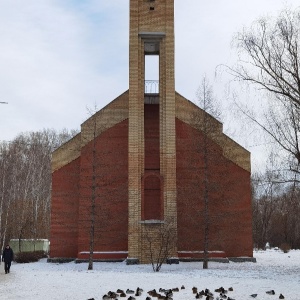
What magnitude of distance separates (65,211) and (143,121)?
7406 millimetres

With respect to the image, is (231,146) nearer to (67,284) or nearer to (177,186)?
(177,186)

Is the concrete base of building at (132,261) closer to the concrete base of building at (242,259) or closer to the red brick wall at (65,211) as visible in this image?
the red brick wall at (65,211)

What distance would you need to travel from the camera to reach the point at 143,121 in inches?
1039

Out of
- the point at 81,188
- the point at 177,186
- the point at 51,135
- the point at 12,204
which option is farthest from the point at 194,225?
the point at 51,135

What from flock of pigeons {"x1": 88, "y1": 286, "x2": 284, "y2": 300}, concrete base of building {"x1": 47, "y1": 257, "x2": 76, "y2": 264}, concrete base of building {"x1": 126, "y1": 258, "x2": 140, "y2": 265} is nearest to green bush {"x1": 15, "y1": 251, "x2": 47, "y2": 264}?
concrete base of building {"x1": 47, "y1": 257, "x2": 76, "y2": 264}

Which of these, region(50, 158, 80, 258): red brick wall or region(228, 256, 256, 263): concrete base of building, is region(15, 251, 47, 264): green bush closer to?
region(50, 158, 80, 258): red brick wall

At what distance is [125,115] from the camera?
93.1 feet

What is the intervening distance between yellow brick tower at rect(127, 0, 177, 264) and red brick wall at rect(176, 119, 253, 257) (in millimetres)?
1734

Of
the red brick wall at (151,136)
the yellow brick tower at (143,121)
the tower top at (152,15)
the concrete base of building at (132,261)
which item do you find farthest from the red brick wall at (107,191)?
the tower top at (152,15)

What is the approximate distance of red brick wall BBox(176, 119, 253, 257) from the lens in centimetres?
2702

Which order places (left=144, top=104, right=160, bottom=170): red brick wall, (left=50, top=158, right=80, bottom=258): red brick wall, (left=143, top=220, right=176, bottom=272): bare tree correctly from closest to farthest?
(left=143, top=220, right=176, bottom=272): bare tree < (left=144, top=104, right=160, bottom=170): red brick wall < (left=50, top=158, right=80, bottom=258): red brick wall

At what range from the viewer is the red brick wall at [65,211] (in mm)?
28359

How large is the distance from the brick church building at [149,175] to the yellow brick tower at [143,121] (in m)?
0.05

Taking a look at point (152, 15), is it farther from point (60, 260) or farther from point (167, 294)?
point (167, 294)
